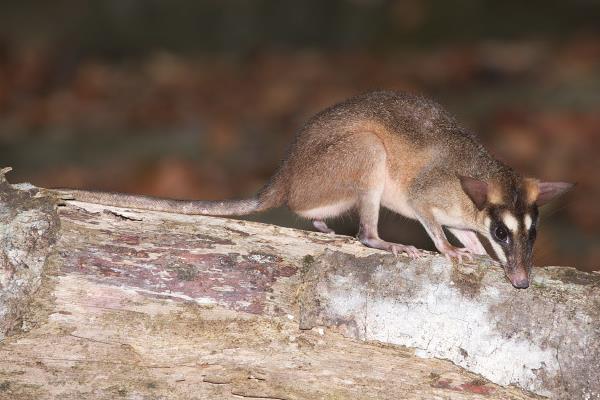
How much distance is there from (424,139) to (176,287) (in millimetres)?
2282

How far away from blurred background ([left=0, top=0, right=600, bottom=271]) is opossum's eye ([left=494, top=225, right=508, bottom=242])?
83cm

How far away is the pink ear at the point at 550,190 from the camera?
5.25 metres

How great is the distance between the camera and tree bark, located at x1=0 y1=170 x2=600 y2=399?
13.8 ft

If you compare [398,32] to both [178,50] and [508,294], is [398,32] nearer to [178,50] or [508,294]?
[178,50]

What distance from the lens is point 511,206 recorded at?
5191 millimetres

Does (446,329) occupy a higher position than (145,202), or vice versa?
(145,202)

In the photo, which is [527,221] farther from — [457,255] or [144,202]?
[144,202]

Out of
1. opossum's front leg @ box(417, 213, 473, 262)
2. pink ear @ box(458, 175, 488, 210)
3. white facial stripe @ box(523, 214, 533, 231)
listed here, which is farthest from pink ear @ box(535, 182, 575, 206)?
opossum's front leg @ box(417, 213, 473, 262)

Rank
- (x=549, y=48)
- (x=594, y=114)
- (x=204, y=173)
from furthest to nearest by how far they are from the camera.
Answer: (x=549, y=48) < (x=594, y=114) < (x=204, y=173)

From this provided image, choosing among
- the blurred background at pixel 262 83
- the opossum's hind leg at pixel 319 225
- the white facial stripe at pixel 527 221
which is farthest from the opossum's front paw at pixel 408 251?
the blurred background at pixel 262 83

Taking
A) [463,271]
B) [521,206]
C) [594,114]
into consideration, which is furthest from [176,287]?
[594,114]

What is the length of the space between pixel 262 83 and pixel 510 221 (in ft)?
32.1

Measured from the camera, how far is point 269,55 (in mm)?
16109

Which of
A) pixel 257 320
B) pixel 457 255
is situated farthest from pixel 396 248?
pixel 257 320
